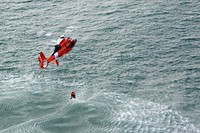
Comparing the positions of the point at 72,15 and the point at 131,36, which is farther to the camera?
the point at 72,15

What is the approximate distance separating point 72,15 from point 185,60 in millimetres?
39554

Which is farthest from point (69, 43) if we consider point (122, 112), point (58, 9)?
point (58, 9)

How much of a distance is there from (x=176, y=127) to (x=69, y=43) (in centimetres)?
3034

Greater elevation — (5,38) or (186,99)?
(5,38)

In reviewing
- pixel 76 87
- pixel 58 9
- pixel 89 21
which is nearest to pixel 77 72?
pixel 76 87

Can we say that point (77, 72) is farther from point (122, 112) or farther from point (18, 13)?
point (18, 13)

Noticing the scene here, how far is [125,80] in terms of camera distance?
106812mm

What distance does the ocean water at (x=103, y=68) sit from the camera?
3698 inches

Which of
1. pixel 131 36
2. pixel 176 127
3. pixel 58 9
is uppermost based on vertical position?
pixel 58 9

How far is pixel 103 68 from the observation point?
111 meters

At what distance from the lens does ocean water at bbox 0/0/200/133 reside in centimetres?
9394

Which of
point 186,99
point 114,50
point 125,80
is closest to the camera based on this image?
point 186,99

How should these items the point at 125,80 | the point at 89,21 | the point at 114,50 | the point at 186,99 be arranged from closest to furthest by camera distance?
the point at 186,99 < the point at 125,80 < the point at 114,50 < the point at 89,21

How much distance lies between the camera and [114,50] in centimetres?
11694
